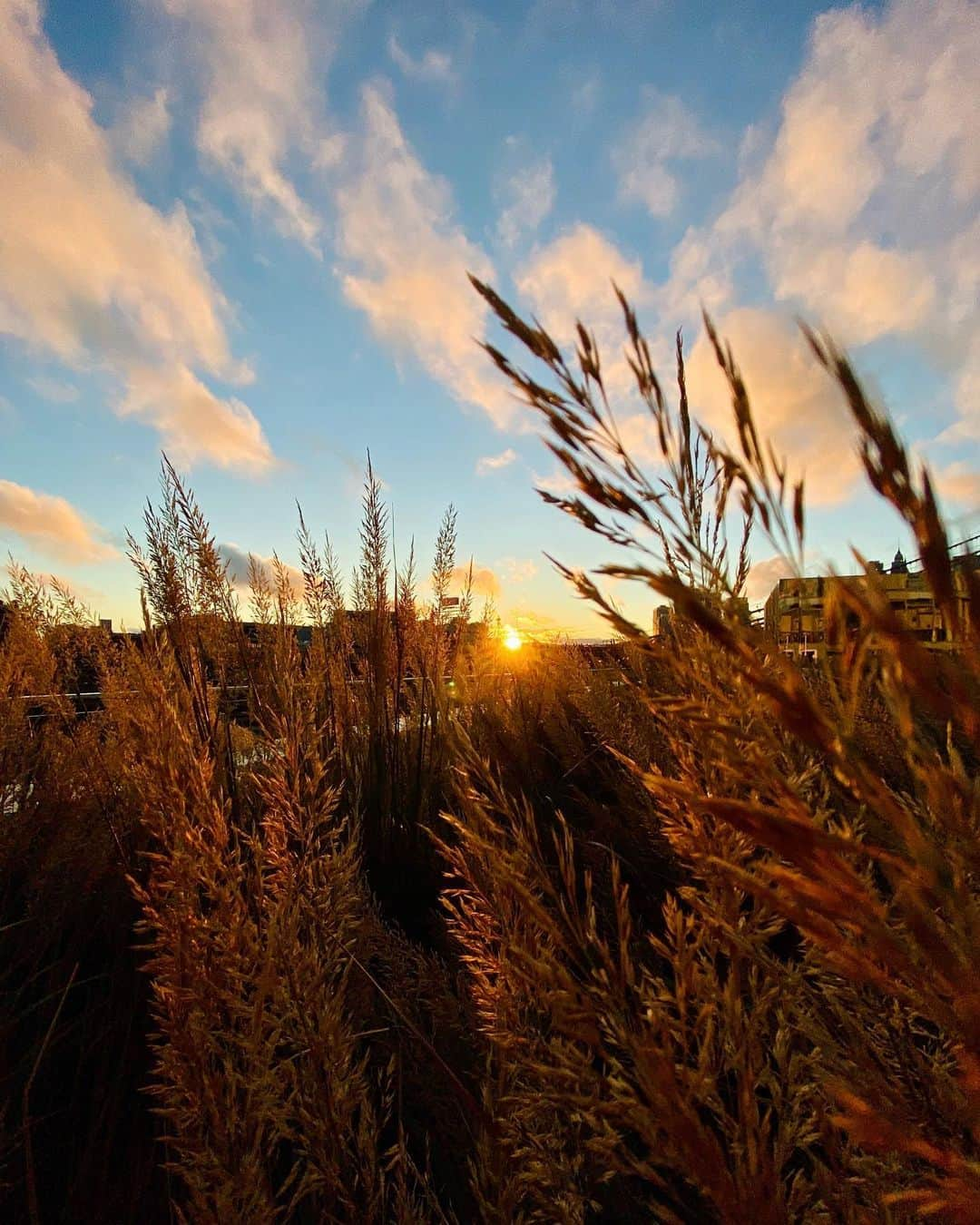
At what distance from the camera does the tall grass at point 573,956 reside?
0.39m

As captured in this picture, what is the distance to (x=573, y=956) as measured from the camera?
26.7 inches

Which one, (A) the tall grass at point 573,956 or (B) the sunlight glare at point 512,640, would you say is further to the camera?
(B) the sunlight glare at point 512,640

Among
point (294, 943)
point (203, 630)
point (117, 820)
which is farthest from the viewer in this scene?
point (203, 630)

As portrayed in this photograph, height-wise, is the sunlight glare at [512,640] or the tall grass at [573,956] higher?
the sunlight glare at [512,640]

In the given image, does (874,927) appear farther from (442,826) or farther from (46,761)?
(46,761)

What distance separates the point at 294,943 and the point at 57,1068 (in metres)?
1.16

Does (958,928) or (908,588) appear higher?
(908,588)

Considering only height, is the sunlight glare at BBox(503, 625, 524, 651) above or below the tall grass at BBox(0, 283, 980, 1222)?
above

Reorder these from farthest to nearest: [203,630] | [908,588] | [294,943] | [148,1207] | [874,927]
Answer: [908,588] < [203,630] < [148,1207] < [294,943] < [874,927]

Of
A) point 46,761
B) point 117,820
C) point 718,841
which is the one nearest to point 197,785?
point 718,841

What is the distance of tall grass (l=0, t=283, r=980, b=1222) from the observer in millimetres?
388

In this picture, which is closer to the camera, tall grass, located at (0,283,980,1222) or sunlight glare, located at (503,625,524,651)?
tall grass, located at (0,283,980,1222)

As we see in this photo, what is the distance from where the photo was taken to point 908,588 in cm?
573

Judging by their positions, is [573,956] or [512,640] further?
[512,640]
